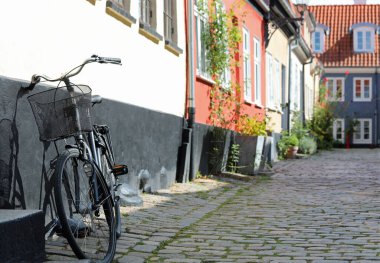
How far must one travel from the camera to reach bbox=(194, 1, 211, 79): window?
43.2 feet

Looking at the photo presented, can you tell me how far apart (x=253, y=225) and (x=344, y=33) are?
4268 centimetres

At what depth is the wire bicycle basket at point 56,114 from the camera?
509cm

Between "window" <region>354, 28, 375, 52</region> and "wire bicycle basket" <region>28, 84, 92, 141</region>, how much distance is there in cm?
4358

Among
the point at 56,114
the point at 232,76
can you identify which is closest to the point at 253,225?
the point at 56,114

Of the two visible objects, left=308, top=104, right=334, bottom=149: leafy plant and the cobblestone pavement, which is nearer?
the cobblestone pavement

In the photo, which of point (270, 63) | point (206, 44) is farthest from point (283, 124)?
point (206, 44)

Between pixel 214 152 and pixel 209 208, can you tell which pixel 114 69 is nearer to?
pixel 209 208

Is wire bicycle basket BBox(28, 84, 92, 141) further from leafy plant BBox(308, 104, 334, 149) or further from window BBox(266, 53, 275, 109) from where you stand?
leafy plant BBox(308, 104, 334, 149)

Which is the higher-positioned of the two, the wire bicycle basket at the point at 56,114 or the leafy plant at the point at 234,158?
the wire bicycle basket at the point at 56,114

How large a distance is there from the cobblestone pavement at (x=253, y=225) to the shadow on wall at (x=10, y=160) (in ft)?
1.96

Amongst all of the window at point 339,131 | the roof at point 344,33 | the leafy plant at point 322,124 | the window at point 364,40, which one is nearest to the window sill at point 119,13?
the leafy plant at point 322,124

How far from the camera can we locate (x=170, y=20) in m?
11.6

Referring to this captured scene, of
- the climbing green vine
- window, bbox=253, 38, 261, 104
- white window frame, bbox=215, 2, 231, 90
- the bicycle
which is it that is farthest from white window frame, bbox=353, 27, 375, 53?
the bicycle

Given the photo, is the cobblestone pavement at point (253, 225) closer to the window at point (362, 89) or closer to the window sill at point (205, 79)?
the window sill at point (205, 79)
